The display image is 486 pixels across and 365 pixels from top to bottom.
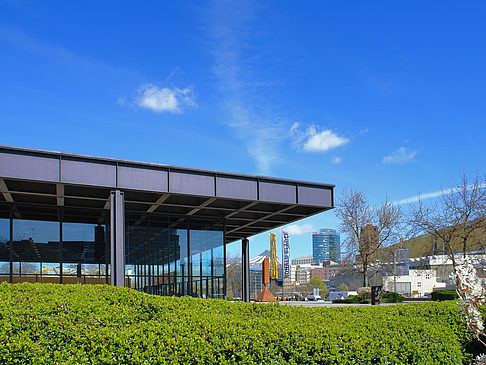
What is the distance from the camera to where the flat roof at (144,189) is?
16.4m

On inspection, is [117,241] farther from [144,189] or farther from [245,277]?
[245,277]

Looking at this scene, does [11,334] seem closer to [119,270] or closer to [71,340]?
[71,340]

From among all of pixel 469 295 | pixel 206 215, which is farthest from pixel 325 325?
pixel 206 215

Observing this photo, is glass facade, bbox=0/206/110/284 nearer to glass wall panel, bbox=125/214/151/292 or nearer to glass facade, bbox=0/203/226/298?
glass facade, bbox=0/203/226/298

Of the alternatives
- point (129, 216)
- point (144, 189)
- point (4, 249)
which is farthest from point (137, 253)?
point (144, 189)

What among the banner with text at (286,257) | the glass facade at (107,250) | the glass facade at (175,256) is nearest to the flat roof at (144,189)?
the glass facade at (107,250)

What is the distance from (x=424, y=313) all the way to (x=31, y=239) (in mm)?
19557

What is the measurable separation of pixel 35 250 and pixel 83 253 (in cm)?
229

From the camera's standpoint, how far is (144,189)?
59.0 feet

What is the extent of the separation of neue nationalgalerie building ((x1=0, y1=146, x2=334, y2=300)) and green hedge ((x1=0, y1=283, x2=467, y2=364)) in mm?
8789

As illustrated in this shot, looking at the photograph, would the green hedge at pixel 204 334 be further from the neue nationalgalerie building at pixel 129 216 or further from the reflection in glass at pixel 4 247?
the reflection in glass at pixel 4 247

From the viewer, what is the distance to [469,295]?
470 centimetres

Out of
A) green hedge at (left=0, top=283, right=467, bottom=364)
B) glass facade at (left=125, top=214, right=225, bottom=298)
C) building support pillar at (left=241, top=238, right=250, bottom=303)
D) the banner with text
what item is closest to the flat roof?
glass facade at (left=125, top=214, right=225, bottom=298)

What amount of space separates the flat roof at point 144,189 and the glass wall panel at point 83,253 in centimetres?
83
